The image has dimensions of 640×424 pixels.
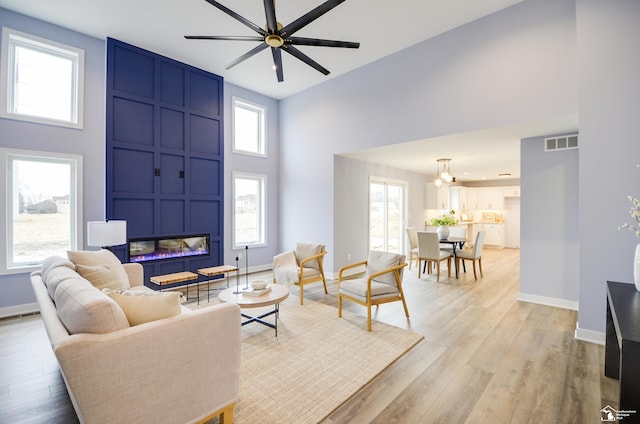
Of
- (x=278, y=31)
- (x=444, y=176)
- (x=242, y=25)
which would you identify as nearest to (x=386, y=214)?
(x=444, y=176)

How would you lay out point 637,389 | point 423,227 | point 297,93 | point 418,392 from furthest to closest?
point 423,227, point 297,93, point 418,392, point 637,389

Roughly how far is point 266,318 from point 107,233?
7.79 ft

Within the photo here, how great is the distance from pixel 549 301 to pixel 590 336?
1.20 m

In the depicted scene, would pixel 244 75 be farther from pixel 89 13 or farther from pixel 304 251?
pixel 304 251

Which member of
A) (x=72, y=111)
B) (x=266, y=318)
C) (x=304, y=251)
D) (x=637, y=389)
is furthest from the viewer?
(x=304, y=251)

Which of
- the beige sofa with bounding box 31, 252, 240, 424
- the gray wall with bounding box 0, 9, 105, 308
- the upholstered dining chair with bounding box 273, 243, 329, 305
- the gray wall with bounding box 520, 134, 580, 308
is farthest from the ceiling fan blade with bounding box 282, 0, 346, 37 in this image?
the gray wall with bounding box 520, 134, 580, 308

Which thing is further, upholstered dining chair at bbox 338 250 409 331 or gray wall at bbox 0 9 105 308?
gray wall at bbox 0 9 105 308

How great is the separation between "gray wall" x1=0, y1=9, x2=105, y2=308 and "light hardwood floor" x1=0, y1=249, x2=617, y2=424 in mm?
493

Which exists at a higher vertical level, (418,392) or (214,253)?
(214,253)

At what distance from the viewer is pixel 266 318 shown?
3.72 metres

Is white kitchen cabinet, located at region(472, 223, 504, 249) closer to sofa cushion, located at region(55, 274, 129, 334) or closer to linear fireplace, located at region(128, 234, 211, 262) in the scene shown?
linear fireplace, located at region(128, 234, 211, 262)

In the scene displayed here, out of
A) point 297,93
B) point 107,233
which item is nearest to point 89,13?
point 107,233

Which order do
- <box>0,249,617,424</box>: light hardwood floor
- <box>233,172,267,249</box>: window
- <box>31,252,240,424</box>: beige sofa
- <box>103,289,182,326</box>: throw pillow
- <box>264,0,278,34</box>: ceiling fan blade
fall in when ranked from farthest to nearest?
<box>233,172,267,249</box>: window → <box>264,0,278,34</box>: ceiling fan blade → <box>0,249,617,424</box>: light hardwood floor → <box>103,289,182,326</box>: throw pillow → <box>31,252,240,424</box>: beige sofa

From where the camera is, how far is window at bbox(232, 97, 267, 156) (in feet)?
20.8
